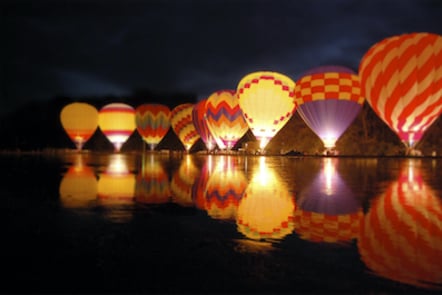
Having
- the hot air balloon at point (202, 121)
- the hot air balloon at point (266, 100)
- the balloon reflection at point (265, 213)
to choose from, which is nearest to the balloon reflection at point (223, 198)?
the balloon reflection at point (265, 213)

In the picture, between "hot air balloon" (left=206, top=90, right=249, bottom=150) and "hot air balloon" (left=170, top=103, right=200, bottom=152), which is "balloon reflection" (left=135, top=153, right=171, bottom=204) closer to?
"hot air balloon" (left=206, top=90, right=249, bottom=150)

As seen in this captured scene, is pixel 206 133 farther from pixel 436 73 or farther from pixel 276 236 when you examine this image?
pixel 276 236

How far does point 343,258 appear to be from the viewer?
13.6 ft

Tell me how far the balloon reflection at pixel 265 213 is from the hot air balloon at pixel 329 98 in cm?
1643

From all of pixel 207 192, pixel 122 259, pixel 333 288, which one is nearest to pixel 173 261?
pixel 122 259

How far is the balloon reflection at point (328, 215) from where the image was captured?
5148 mm

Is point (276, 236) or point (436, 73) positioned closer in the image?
point (276, 236)

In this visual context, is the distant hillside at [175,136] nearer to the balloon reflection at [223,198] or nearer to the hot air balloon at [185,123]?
the hot air balloon at [185,123]

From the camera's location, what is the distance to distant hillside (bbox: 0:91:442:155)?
33.6m

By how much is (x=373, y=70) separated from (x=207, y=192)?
17083 millimetres

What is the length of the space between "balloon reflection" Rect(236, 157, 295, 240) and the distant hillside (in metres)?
26.5

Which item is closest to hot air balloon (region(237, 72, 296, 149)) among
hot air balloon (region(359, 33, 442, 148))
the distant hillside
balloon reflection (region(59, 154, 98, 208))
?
hot air balloon (region(359, 33, 442, 148))

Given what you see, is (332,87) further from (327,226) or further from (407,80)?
(327,226)

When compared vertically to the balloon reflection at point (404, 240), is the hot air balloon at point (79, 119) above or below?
above
